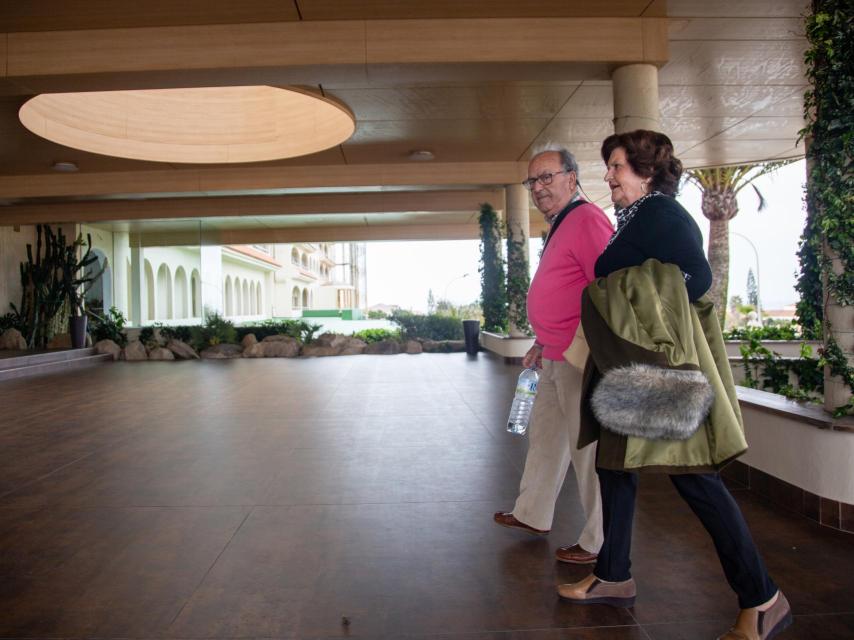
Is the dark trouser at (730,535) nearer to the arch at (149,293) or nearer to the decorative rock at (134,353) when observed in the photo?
the decorative rock at (134,353)

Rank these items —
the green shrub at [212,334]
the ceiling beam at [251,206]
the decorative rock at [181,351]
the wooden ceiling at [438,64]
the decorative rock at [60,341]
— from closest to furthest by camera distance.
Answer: the wooden ceiling at [438,64] → the ceiling beam at [251,206] → the decorative rock at [181,351] → the decorative rock at [60,341] → the green shrub at [212,334]

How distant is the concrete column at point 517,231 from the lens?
Result: 1195 centimetres

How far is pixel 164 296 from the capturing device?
17.7 m

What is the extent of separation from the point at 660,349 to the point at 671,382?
10cm

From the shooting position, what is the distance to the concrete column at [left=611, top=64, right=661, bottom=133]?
5.88 m

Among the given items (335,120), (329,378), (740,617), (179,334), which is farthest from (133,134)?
(740,617)

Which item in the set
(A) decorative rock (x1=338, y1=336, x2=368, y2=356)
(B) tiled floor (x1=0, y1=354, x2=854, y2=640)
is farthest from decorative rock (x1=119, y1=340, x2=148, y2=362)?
(B) tiled floor (x1=0, y1=354, x2=854, y2=640)

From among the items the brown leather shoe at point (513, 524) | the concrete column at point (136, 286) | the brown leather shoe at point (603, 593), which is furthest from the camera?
the concrete column at point (136, 286)

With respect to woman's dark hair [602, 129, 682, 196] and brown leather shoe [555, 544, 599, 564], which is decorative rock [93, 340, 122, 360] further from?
woman's dark hair [602, 129, 682, 196]

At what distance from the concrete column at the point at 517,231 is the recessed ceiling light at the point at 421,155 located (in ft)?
6.06

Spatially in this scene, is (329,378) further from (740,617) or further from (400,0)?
(740,617)

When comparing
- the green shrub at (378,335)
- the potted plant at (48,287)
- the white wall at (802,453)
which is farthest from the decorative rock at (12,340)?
the white wall at (802,453)

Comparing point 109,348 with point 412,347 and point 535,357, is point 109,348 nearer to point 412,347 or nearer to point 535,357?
point 412,347

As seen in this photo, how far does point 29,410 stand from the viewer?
705cm
